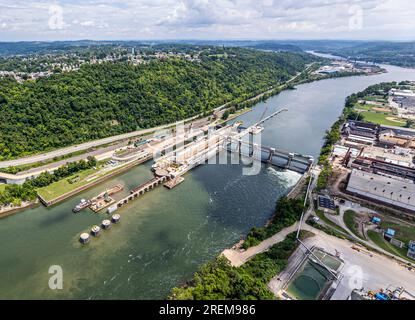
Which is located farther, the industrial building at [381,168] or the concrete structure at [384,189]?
the industrial building at [381,168]

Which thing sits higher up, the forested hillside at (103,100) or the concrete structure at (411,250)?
the forested hillside at (103,100)

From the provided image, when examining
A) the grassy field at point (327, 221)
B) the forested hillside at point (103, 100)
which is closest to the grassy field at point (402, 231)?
the grassy field at point (327, 221)

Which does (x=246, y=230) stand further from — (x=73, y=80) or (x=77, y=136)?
(x=73, y=80)

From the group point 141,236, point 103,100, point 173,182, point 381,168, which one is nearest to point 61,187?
point 173,182

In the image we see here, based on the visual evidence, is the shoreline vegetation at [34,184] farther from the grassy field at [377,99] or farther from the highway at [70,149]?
the grassy field at [377,99]

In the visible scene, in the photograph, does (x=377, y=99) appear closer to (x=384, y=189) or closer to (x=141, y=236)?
(x=384, y=189)
